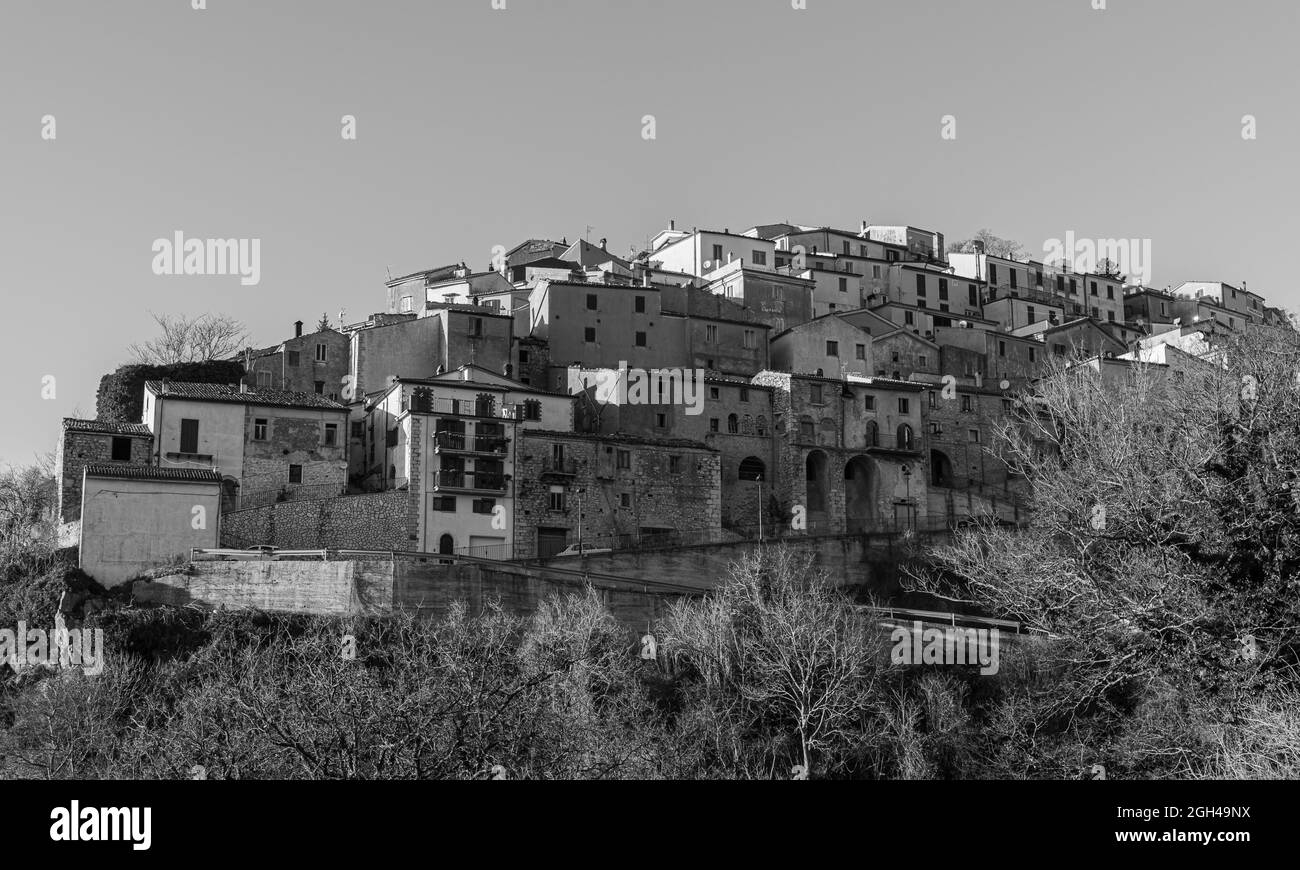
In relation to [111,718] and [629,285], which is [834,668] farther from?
[629,285]

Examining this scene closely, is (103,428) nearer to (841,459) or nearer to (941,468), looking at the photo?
(841,459)

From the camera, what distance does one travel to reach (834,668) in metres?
39.6

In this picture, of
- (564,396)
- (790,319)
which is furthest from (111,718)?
(790,319)

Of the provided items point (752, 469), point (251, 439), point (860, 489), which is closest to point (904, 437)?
point (860, 489)

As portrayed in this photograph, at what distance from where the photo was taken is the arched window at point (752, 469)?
5941 centimetres

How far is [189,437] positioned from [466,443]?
9897 mm

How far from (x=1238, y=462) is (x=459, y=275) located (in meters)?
55.0

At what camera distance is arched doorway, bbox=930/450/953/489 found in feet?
213

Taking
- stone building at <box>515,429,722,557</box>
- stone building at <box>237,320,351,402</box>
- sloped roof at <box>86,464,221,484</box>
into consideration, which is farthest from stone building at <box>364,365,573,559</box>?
sloped roof at <box>86,464,221,484</box>

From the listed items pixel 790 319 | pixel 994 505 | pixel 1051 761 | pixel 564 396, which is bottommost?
pixel 1051 761

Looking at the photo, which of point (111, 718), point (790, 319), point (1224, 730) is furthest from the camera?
point (790, 319)
